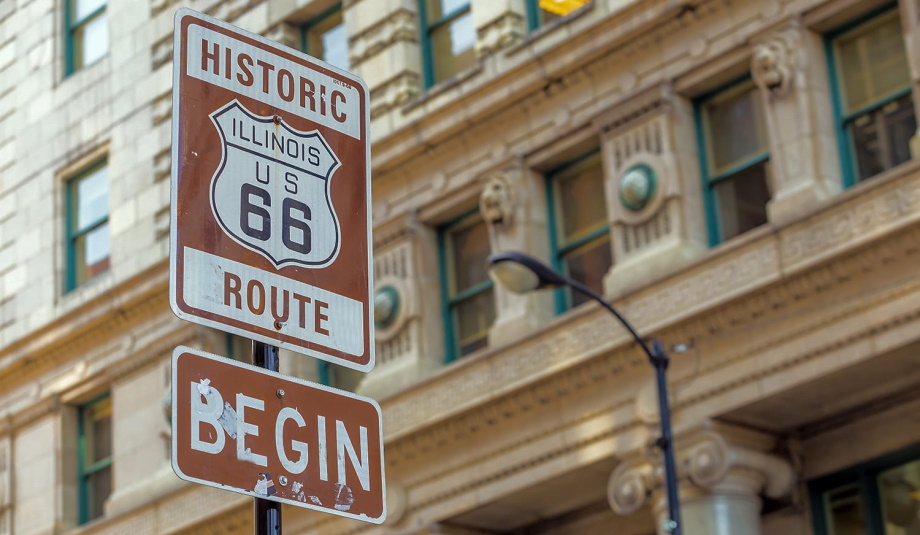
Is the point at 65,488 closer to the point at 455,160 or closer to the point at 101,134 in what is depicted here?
the point at 101,134

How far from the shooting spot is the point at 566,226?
2070 centimetres

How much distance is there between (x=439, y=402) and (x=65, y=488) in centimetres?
807

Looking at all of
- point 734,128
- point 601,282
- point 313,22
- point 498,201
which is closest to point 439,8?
point 313,22

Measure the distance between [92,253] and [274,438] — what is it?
880 inches

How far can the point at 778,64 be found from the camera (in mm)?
17984

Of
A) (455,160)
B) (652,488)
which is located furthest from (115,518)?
(652,488)

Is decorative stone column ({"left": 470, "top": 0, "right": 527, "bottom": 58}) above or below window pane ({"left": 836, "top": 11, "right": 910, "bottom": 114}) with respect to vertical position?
above

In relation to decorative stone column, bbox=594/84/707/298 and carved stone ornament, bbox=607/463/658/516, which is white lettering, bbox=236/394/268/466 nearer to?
carved stone ornament, bbox=607/463/658/516

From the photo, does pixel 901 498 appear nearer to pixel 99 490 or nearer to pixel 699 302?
pixel 699 302

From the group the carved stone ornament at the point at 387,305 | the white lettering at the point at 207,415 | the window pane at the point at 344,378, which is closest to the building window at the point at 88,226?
the window pane at the point at 344,378

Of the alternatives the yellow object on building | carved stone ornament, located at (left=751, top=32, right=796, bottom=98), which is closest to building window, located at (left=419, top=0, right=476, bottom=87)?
the yellow object on building

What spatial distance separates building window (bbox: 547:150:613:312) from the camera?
20.1m

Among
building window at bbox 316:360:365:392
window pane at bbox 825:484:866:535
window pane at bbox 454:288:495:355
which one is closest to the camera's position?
window pane at bbox 825:484:866:535

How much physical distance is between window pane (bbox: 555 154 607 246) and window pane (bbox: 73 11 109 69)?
10.4m
